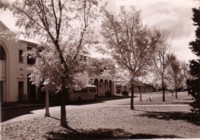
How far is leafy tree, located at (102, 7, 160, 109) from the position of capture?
24.7 metres

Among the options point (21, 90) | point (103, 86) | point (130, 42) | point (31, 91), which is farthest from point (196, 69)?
point (103, 86)

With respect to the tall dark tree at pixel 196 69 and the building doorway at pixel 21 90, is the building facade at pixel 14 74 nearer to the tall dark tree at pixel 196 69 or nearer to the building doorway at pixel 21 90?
the building doorway at pixel 21 90

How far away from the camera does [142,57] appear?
82.5ft

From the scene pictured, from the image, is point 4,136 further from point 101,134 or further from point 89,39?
point 89,39

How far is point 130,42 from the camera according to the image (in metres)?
25.4

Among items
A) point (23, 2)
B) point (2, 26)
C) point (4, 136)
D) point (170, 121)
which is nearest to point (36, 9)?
point (23, 2)

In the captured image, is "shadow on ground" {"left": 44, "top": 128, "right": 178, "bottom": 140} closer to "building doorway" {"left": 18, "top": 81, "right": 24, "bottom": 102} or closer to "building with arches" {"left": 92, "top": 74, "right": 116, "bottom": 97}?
"building doorway" {"left": 18, "top": 81, "right": 24, "bottom": 102}

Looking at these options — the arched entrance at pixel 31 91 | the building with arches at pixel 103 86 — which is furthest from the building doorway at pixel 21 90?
the building with arches at pixel 103 86

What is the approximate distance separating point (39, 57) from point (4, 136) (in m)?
3.81

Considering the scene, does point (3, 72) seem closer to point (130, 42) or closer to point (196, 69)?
point (130, 42)

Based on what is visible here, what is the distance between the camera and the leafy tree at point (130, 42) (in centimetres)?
2470

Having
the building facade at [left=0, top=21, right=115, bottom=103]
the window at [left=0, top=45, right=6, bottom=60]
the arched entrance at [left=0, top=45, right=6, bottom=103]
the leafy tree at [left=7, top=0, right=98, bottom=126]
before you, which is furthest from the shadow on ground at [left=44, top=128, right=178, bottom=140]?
the window at [left=0, top=45, right=6, bottom=60]

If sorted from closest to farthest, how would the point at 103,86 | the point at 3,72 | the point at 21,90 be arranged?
the point at 3,72 < the point at 21,90 < the point at 103,86

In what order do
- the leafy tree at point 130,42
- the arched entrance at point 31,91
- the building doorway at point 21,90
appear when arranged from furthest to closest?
the arched entrance at point 31,91
the building doorway at point 21,90
the leafy tree at point 130,42
